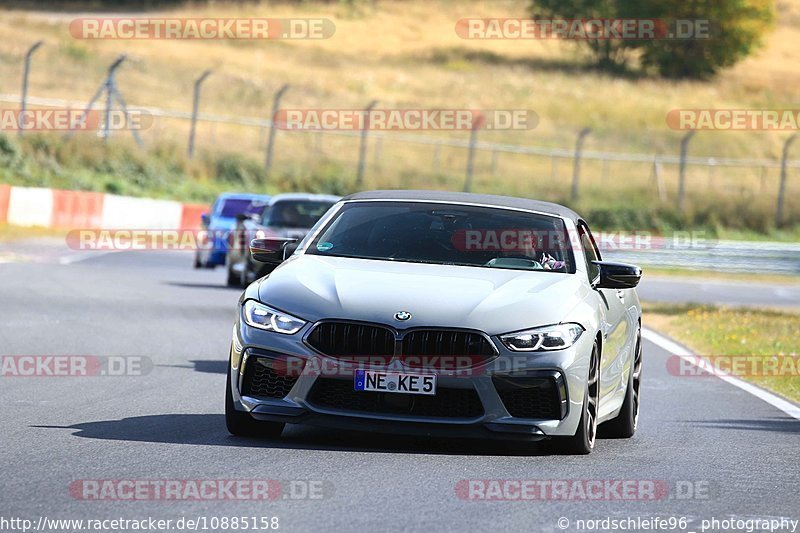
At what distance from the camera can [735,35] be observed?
3413 inches

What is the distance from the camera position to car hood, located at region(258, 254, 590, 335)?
28.1 ft

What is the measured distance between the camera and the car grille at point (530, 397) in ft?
28.3

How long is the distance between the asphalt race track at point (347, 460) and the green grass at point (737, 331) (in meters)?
1.10

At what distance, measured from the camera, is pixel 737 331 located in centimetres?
2003

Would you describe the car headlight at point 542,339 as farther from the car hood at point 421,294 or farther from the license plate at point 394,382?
the license plate at point 394,382

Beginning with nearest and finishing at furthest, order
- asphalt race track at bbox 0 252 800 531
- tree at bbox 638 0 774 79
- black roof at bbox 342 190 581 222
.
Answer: asphalt race track at bbox 0 252 800 531 → black roof at bbox 342 190 581 222 → tree at bbox 638 0 774 79

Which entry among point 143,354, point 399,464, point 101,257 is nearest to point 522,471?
point 399,464

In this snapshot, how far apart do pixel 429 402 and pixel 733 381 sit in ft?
21.8
